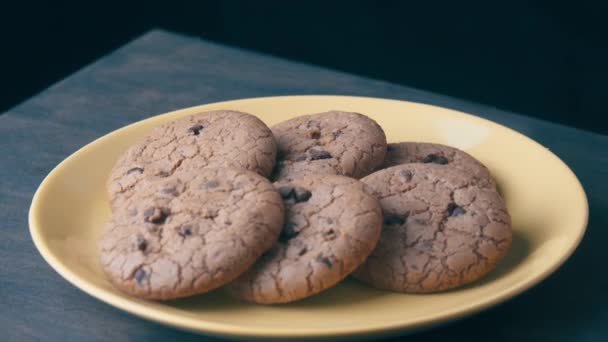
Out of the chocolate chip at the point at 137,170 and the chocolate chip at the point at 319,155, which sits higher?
the chocolate chip at the point at 319,155

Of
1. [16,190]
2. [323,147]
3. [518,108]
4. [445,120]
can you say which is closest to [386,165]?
[323,147]

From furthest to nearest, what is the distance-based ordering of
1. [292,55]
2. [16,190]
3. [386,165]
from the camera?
1. [292,55]
2. [16,190]
3. [386,165]

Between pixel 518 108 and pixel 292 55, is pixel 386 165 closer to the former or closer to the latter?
pixel 518 108

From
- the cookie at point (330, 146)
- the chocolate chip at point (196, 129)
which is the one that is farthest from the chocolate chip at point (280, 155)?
the chocolate chip at point (196, 129)

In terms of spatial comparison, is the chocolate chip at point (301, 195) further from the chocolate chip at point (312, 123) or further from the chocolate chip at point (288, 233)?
the chocolate chip at point (312, 123)

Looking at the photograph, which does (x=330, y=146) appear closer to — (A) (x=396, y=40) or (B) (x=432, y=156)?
(B) (x=432, y=156)

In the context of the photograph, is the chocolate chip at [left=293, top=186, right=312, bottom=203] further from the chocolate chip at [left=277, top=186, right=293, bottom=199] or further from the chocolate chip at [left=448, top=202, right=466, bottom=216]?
the chocolate chip at [left=448, top=202, right=466, bottom=216]

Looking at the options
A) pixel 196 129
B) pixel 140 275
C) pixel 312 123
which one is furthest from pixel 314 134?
pixel 140 275
